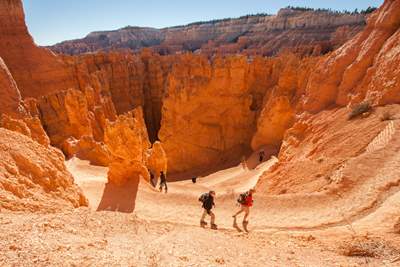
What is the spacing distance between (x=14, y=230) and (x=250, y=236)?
219 inches

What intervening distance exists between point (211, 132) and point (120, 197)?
1752cm

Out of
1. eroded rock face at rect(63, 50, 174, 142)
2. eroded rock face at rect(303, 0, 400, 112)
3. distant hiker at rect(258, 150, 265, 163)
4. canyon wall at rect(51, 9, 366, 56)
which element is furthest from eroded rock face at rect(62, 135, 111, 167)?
canyon wall at rect(51, 9, 366, 56)

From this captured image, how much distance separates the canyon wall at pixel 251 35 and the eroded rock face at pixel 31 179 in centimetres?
4953

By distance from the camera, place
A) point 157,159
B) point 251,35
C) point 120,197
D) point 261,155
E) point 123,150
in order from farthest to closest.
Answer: point 251,35 → point 261,155 → point 157,159 → point 123,150 → point 120,197

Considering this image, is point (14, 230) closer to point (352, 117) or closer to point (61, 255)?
point (61, 255)

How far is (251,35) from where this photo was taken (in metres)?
92.1

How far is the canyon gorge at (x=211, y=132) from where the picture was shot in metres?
9.28

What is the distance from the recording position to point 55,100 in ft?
84.9

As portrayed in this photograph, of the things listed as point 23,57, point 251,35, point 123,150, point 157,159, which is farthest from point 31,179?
point 251,35

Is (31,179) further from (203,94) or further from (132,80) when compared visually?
(132,80)

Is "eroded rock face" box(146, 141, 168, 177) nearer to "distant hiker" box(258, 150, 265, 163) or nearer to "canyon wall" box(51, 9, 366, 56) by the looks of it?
"distant hiker" box(258, 150, 265, 163)

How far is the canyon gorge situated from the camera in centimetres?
928

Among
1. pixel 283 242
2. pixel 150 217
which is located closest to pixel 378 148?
pixel 283 242

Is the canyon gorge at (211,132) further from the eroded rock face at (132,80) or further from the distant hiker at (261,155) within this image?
the distant hiker at (261,155)
